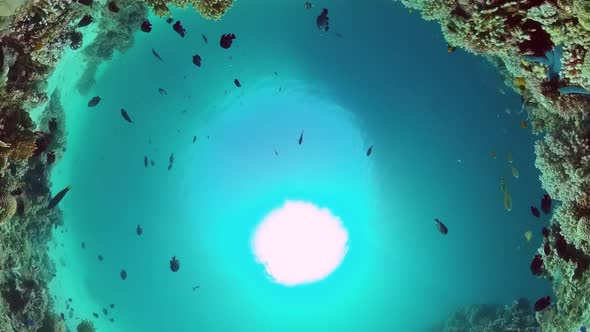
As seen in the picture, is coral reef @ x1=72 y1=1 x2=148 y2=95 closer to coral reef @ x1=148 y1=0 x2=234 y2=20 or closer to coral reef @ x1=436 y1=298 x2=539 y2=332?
coral reef @ x1=148 y1=0 x2=234 y2=20

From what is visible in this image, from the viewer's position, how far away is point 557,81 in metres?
4.63

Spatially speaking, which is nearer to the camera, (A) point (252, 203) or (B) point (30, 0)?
(B) point (30, 0)

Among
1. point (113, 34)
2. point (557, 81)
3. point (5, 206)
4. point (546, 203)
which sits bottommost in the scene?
point (113, 34)

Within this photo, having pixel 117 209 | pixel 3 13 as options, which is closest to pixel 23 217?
pixel 3 13

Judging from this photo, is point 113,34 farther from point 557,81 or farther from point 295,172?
point 295,172

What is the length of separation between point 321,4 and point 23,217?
1327cm

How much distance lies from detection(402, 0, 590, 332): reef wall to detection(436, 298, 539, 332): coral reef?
8078 mm

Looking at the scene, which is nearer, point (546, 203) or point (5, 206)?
point (5, 206)

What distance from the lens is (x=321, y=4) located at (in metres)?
17.0

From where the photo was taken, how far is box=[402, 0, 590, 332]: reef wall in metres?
4.12

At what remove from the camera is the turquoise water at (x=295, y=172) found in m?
17.7

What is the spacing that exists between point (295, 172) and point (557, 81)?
20.2m

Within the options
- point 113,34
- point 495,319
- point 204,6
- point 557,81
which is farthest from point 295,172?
point 557,81

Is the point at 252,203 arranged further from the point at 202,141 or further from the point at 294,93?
the point at 294,93
